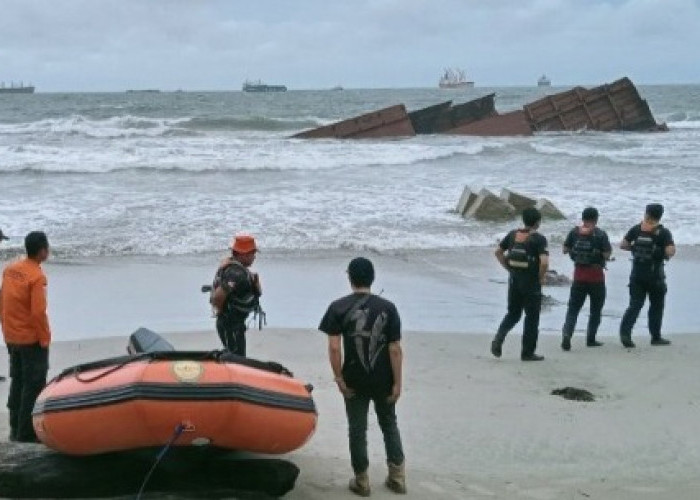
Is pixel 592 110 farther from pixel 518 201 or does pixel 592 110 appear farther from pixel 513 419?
pixel 513 419

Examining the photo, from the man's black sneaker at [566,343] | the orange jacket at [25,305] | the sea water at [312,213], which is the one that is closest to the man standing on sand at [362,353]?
the orange jacket at [25,305]

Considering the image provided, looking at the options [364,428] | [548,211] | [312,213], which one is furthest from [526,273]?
[312,213]

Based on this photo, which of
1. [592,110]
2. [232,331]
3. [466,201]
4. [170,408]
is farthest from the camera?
[592,110]

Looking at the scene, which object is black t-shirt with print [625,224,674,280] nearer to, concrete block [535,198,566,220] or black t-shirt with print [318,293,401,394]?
black t-shirt with print [318,293,401,394]

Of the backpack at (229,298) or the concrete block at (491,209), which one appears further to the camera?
the concrete block at (491,209)

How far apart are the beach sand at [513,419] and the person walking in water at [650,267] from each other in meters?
0.21

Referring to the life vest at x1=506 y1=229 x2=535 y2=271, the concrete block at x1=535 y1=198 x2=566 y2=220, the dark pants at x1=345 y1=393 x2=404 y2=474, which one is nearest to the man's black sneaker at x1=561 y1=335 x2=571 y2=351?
the life vest at x1=506 y1=229 x2=535 y2=271

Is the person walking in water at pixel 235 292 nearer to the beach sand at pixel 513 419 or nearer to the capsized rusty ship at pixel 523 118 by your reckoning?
the beach sand at pixel 513 419

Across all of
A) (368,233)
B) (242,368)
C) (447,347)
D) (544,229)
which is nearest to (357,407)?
(242,368)

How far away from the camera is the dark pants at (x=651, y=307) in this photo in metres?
9.76

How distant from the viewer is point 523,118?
130 feet

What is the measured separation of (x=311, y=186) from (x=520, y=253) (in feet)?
51.8

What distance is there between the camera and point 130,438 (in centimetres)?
498

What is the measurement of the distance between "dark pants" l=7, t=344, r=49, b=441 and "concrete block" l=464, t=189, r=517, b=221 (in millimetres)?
13235
